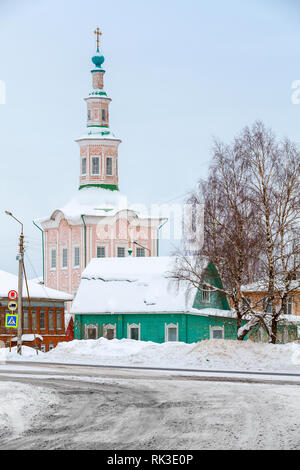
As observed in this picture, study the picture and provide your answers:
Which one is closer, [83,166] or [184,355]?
[184,355]

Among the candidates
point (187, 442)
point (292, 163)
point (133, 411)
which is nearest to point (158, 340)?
point (292, 163)

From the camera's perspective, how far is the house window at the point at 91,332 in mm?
53500

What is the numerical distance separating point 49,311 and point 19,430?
1866 inches

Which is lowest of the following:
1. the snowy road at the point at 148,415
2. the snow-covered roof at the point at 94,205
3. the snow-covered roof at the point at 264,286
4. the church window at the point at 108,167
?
the snowy road at the point at 148,415

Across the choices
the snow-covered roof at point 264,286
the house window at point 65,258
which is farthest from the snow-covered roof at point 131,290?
the house window at point 65,258

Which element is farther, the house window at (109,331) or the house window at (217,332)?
the house window at (109,331)

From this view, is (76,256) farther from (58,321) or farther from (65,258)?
(58,321)

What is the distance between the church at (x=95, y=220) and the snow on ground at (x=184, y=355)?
101 feet

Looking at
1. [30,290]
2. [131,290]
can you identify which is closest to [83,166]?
[30,290]

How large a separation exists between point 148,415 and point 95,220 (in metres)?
57.4

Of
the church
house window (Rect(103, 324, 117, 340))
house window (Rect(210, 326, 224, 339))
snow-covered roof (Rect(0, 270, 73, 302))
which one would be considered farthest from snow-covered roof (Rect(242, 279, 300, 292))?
the church

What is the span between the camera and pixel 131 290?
5412 centimetres

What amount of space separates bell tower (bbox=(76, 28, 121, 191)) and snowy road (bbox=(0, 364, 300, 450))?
54161 mm

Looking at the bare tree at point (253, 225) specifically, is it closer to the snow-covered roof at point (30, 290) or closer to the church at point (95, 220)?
the snow-covered roof at point (30, 290)
